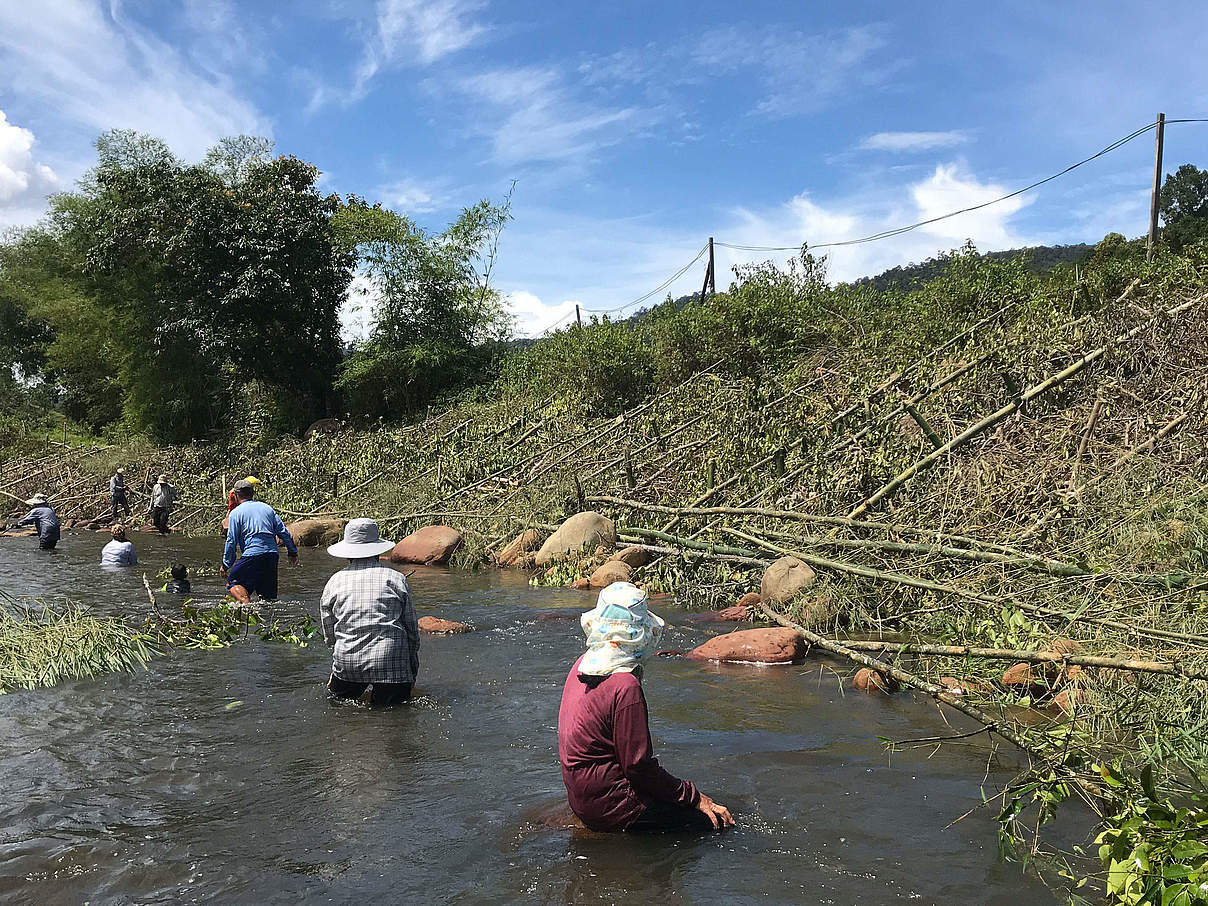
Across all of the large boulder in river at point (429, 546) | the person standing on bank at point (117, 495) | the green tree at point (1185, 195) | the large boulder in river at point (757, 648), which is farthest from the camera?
the green tree at point (1185, 195)

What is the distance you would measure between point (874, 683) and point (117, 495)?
66.8 ft

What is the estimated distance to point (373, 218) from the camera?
88.4ft

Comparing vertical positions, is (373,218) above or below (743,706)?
above

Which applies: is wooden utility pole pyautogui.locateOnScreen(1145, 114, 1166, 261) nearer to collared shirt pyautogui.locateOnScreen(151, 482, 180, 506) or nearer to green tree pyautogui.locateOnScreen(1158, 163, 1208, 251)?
collared shirt pyautogui.locateOnScreen(151, 482, 180, 506)

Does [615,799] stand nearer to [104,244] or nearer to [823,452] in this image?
[823,452]

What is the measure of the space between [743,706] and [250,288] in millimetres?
22899

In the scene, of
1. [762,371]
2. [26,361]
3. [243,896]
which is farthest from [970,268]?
[26,361]

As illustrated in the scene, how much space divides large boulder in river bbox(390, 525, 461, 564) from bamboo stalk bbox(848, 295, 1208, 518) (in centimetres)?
691

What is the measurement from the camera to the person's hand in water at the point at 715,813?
436 cm

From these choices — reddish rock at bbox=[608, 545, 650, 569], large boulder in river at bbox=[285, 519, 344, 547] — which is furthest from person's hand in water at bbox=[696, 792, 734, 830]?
large boulder in river at bbox=[285, 519, 344, 547]

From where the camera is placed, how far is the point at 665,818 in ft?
14.2

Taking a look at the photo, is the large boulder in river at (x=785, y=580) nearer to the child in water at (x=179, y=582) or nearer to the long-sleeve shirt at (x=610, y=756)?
the long-sleeve shirt at (x=610, y=756)

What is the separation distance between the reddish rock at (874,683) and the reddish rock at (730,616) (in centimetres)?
255

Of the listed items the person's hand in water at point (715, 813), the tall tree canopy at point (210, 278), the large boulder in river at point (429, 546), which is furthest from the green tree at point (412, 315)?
the person's hand in water at point (715, 813)
